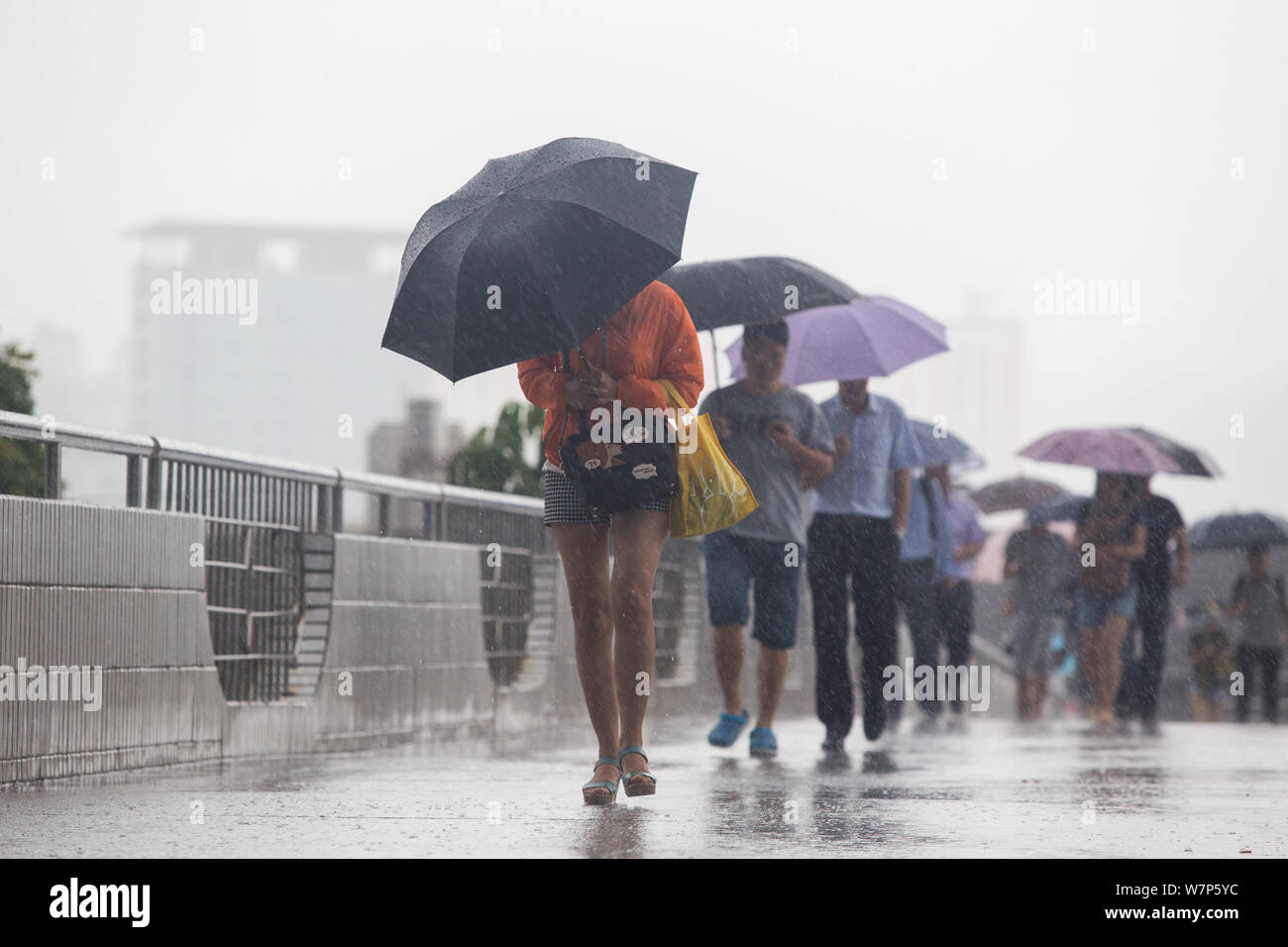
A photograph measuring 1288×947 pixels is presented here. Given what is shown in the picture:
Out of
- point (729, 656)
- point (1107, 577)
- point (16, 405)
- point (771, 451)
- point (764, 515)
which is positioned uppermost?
point (16, 405)

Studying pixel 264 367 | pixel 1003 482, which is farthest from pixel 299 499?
pixel 264 367

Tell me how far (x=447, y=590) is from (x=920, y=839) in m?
5.50

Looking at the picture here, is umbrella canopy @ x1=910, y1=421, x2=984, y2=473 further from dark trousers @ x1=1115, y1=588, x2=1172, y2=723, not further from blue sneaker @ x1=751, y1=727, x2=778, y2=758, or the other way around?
blue sneaker @ x1=751, y1=727, x2=778, y2=758

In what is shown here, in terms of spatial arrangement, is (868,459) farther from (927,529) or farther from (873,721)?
(927,529)

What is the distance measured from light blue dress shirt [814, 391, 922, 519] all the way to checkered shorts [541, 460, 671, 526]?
3.43 metres

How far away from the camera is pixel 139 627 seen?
7.45 meters

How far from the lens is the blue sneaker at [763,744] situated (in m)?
9.15

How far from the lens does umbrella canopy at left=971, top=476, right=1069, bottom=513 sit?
19250mm

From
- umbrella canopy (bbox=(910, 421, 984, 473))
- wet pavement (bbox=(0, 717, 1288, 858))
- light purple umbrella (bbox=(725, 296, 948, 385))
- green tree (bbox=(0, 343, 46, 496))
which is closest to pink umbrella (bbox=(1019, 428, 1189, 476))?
umbrella canopy (bbox=(910, 421, 984, 473))

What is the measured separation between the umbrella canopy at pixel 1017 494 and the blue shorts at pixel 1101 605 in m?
4.92

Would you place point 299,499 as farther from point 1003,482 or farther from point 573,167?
point 1003,482

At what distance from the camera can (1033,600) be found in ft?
54.1

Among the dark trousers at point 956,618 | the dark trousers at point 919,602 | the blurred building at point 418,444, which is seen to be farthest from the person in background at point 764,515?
the blurred building at point 418,444

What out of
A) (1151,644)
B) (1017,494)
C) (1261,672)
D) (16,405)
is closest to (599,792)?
(1151,644)
